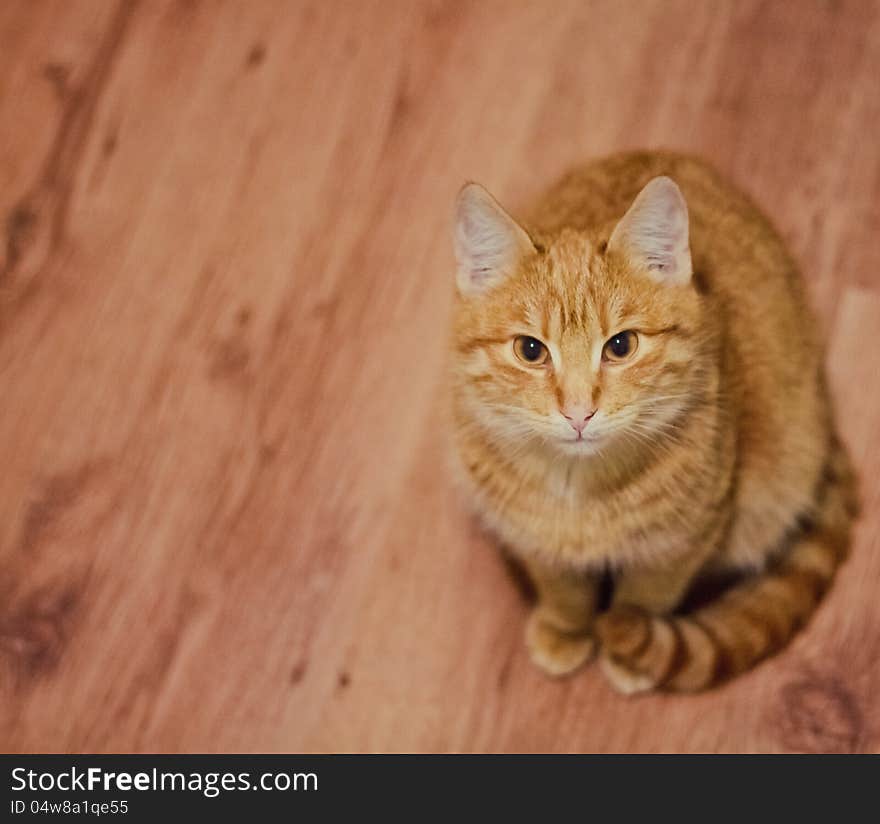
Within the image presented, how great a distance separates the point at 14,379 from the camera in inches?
64.9

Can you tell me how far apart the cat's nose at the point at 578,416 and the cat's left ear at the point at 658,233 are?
0.56 ft

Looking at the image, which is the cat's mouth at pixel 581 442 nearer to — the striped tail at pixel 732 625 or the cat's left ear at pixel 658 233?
the cat's left ear at pixel 658 233


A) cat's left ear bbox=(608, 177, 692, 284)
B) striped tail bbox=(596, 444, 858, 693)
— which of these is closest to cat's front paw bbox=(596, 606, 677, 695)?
striped tail bbox=(596, 444, 858, 693)

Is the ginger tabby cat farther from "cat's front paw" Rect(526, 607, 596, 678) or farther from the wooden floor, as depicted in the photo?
the wooden floor

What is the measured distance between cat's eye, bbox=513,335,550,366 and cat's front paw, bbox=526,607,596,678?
1.44ft

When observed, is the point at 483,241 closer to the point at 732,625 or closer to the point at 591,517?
the point at 591,517

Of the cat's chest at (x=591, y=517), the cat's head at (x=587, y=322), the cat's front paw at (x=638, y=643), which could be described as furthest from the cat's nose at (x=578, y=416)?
the cat's front paw at (x=638, y=643)

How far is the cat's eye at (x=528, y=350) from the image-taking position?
1.14 metres

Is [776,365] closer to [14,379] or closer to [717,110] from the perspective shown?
[717,110]

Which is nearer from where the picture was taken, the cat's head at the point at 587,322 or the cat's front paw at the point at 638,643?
the cat's head at the point at 587,322

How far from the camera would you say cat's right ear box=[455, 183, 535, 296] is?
1092mm

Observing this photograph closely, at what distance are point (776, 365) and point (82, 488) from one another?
1020 millimetres

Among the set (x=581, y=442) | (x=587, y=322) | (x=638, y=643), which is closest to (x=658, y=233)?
(x=587, y=322)

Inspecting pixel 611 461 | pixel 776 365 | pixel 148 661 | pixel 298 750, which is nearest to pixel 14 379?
pixel 148 661
